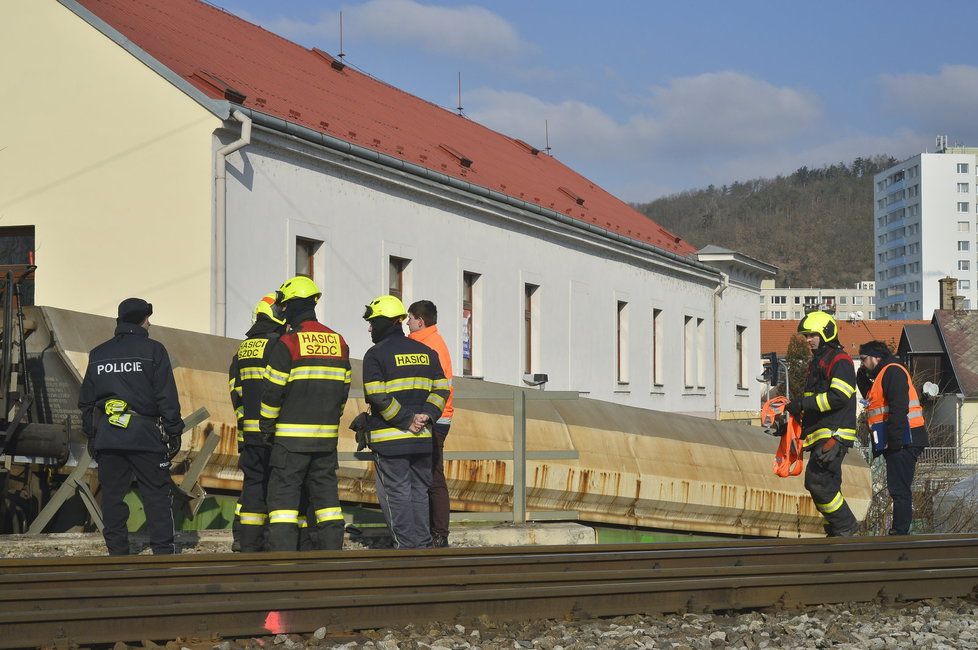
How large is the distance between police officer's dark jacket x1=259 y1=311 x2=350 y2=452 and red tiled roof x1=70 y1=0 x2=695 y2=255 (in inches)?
392

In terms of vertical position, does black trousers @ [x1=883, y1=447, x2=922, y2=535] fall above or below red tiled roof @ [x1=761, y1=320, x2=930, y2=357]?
below

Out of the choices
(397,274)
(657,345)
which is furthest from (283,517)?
(657,345)

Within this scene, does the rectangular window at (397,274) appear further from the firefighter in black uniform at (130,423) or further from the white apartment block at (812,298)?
the white apartment block at (812,298)

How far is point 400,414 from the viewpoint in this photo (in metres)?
9.06

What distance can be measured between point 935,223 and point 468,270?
140730 millimetres

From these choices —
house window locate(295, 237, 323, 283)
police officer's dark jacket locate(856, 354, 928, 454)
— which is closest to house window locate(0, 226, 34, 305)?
house window locate(295, 237, 323, 283)

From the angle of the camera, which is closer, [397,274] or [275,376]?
[275,376]

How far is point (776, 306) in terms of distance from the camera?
188m

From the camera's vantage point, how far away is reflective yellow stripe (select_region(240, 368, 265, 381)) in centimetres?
902

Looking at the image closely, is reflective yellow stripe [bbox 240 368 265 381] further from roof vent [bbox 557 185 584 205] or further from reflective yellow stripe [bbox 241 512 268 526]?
roof vent [bbox 557 185 584 205]

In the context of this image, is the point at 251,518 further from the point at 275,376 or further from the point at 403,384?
the point at 403,384

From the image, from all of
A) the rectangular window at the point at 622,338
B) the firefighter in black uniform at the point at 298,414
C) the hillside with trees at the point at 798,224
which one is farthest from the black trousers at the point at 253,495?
the hillside with trees at the point at 798,224

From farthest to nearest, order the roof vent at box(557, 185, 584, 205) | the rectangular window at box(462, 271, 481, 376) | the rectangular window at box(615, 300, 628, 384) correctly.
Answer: the roof vent at box(557, 185, 584, 205) < the rectangular window at box(615, 300, 628, 384) < the rectangular window at box(462, 271, 481, 376)

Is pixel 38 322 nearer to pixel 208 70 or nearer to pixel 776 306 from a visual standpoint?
pixel 208 70
